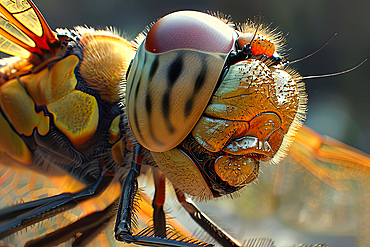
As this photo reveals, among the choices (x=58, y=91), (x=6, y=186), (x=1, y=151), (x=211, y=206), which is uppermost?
(x=58, y=91)

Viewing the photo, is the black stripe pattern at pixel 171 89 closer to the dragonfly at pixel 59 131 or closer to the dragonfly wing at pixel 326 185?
the dragonfly at pixel 59 131

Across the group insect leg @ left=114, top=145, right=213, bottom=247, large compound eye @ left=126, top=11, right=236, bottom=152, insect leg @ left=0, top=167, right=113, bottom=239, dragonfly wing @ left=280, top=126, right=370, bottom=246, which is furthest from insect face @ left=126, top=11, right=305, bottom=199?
dragonfly wing @ left=280, top=126, right=370, bottom=246

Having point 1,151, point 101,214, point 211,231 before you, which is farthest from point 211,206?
point 1,151

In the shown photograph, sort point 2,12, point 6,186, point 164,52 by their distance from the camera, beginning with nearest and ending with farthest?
point 164,52, point 2,12, point 6,186

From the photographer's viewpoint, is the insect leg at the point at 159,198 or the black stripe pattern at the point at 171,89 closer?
the black stripe pattern at the point at 171,89

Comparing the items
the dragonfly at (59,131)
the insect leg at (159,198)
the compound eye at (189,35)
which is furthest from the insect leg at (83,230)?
the compound eye at (189,35)

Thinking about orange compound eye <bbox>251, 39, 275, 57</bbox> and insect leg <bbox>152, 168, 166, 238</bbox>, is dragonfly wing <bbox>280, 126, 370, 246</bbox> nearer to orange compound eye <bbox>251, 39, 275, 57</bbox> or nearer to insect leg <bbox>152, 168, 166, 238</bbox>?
insect leg <bbox>152, 168, 166, 238</bbox>

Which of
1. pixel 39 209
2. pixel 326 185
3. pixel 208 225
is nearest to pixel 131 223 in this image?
pixel 39 209

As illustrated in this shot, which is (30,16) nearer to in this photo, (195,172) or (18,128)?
(18,128)
